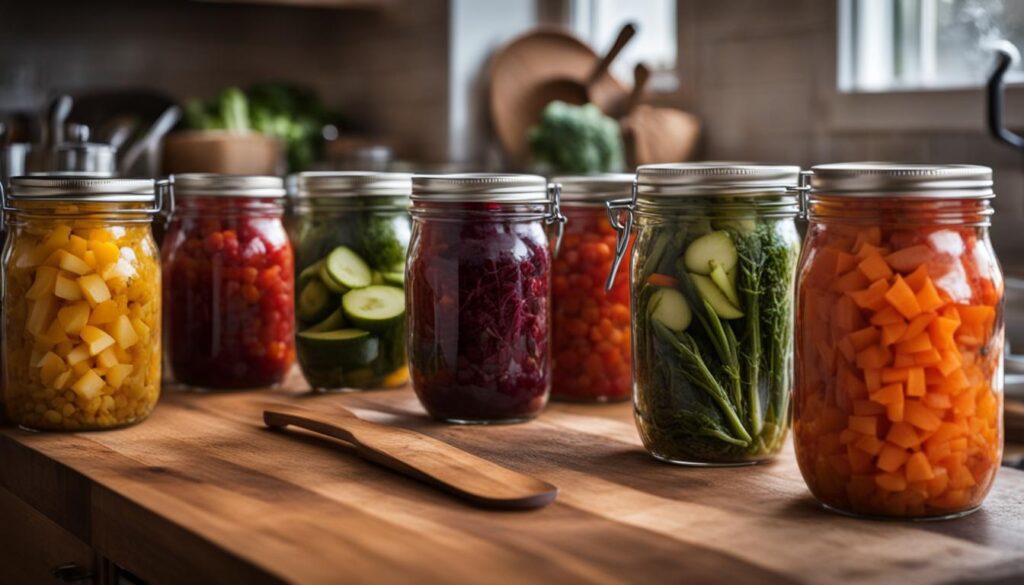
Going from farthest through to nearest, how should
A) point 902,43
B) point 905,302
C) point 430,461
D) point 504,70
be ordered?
1. point 504,70
2. point 902,43
3. point 430,461
4. point 905,302

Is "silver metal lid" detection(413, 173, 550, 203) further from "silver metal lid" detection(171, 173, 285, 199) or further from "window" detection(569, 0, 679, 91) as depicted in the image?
"window" detection(569, 0, 679, 91)

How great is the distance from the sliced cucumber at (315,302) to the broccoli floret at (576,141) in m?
1.02

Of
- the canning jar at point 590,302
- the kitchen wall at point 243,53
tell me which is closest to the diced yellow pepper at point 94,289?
the canning jar at point 590,302

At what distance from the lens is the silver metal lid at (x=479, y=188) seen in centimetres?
112

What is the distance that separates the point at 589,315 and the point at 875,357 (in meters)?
0.45

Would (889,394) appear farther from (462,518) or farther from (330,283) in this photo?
(330,283)

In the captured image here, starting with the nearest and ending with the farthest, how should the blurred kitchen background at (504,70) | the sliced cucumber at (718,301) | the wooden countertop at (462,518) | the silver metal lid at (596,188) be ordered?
the wooden countertop at (462,518) < the sliced cucumber at (718,301) < the silver metal lid at (596,188) < the blurred kitchen background at (504,70)

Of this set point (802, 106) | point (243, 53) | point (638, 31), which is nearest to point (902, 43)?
point (802, 106)

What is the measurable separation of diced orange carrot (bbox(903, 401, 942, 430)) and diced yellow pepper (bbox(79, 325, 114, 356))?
664 millimetres

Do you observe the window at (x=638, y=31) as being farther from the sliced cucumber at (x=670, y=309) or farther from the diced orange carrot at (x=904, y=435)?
the diced orange carrot at (x=904, y=435)

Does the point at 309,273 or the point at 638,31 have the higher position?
the point at 638,31

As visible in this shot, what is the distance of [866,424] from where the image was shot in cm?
84

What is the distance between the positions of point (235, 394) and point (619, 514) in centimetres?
59

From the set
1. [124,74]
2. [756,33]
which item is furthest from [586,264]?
[124,74]
